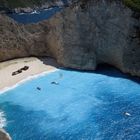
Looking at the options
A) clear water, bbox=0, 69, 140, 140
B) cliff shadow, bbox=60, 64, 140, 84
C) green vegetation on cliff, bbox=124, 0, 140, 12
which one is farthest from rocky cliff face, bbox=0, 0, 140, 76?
clear water, bbox=0, 69, 140, 140

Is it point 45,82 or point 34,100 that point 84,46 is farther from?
point 34,100

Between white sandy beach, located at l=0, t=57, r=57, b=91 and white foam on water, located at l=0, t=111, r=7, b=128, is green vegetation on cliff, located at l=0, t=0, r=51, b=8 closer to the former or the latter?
white sandy beach, located at l=0, t=57, r=57, b=91

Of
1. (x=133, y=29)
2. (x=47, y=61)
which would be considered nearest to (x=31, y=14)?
(x=47, y=61)

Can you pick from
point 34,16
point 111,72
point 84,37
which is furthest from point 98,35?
point 34,16

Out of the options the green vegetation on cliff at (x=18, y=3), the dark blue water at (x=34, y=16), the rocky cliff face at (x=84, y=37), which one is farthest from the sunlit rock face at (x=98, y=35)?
the green vegetation on cliff at (x=18, y=3)

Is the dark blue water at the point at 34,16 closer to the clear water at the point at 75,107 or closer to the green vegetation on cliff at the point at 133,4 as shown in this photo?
the clear water at the point at 75,107
